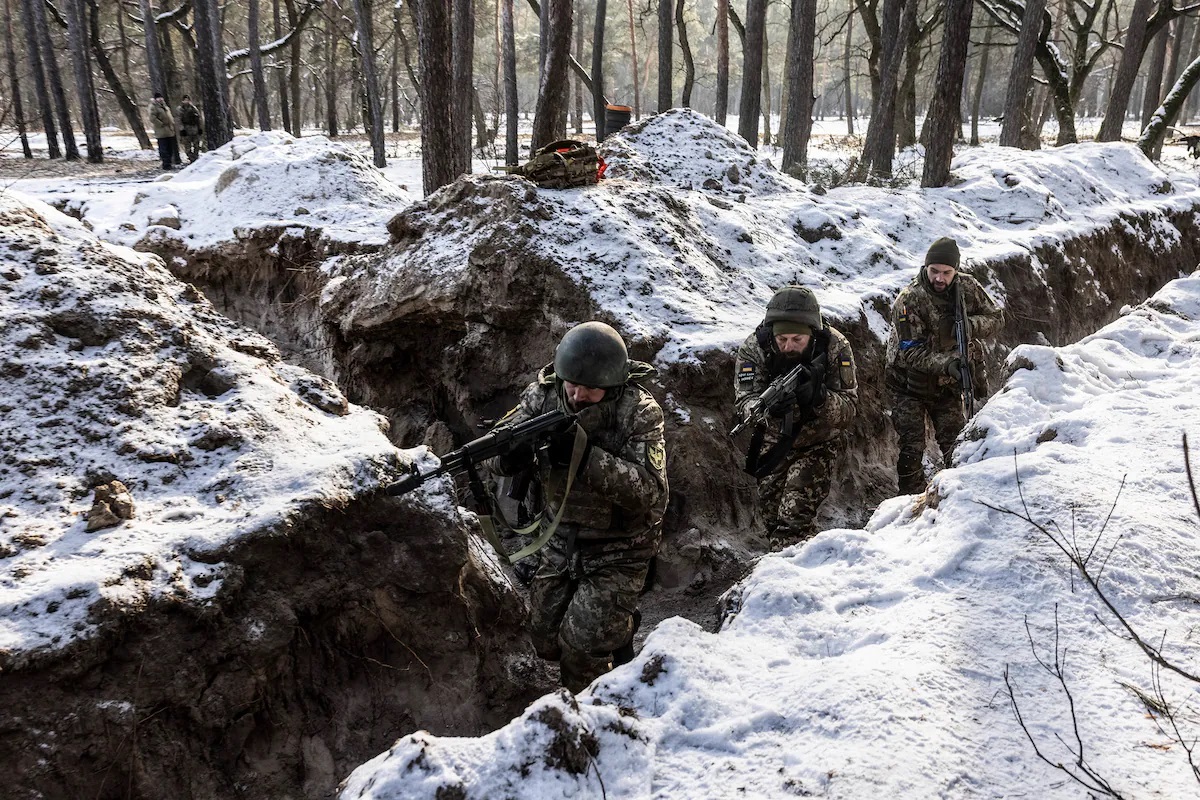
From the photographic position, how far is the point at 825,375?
4.96 m

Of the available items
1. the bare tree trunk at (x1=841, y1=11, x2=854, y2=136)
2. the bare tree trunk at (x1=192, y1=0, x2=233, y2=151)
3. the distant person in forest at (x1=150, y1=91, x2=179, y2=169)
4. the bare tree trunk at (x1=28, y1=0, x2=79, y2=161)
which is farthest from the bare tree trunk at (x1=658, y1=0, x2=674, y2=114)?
the bare tree trunk at (x1=28, y1=0, x2=79, y2=161)

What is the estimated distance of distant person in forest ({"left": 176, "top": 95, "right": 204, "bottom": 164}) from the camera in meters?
16.5

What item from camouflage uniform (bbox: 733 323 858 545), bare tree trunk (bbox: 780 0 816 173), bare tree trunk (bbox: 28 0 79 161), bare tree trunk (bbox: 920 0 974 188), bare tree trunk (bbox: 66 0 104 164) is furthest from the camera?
bare tree trunk (bbox: 28 0 79 161)

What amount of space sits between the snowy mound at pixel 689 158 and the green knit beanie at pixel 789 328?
482 centimetres

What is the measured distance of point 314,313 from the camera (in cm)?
817

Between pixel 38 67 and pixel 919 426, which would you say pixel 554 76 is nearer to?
pixel 919 426

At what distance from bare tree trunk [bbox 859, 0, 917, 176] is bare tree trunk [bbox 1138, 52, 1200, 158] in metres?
5.50

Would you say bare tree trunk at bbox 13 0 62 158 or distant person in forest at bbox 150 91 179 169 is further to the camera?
bare tree trunk at bbox 13 0 62 158

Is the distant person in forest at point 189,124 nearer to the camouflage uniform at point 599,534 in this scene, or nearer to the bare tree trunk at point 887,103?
the bare tree trunk at point 887,103

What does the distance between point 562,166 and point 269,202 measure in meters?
4.45

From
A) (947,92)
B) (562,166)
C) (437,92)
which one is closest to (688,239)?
(562,166)

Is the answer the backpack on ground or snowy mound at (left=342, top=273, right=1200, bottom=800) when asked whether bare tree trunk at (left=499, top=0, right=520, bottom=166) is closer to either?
the backpack on ground

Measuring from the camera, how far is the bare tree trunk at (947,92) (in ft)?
36.7

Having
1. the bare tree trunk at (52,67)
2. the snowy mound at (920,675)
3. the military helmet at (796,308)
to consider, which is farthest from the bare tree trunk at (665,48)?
the snowy mound at (920,675)
